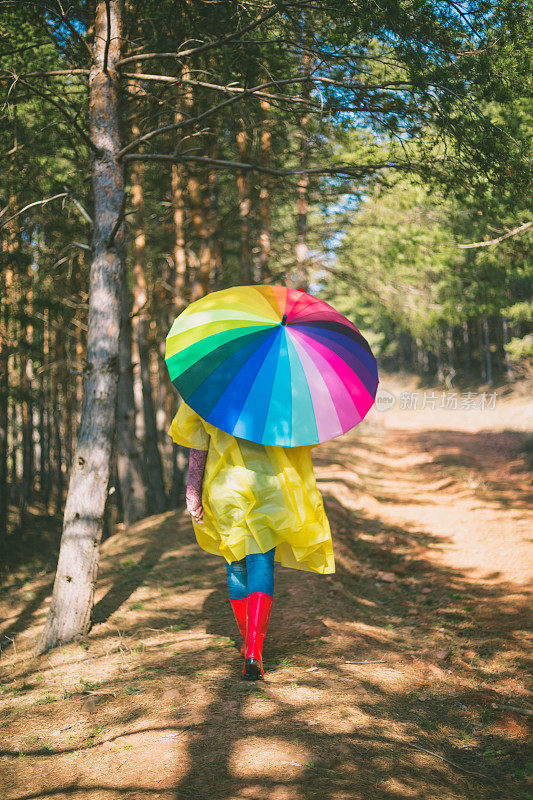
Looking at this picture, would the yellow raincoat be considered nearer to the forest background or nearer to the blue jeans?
the blue jeans

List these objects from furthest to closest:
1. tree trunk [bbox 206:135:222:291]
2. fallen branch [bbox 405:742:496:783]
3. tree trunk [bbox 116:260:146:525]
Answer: tree trunk [bbox 206:135:222:291] → tree trunk [bbox 116:260:146:525] → fallen branch [bbox 405:742:496:783]

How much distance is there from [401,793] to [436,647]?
2.43m

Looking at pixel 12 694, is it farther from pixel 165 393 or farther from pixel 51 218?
pixel 165 393

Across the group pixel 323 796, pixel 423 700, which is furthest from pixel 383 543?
pixel 323 796

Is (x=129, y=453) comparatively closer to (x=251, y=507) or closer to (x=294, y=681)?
(x=251, y=507)

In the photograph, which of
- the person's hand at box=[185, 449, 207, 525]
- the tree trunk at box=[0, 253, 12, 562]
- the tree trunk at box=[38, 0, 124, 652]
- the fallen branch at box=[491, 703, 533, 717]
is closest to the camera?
the fallen branch at box=[491, 703, 533, 717]

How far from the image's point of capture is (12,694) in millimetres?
3918

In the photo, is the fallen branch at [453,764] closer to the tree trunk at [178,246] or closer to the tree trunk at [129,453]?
the tree trunk at [129,453]

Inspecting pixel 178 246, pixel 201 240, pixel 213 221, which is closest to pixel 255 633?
pixel 201 240

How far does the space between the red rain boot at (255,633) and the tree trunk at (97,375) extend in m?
1.92

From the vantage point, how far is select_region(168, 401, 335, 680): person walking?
358 centimetres


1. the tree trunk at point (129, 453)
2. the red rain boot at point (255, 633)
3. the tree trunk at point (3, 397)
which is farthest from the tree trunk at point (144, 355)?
the red rain boot at point (255, 633)

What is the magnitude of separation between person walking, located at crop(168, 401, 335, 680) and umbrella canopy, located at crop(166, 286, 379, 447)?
0.28 m

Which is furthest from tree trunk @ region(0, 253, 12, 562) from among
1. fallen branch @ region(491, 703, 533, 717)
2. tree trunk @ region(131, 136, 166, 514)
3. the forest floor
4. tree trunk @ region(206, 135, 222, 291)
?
fallen branch @ region(491, 703, 533, 717)
